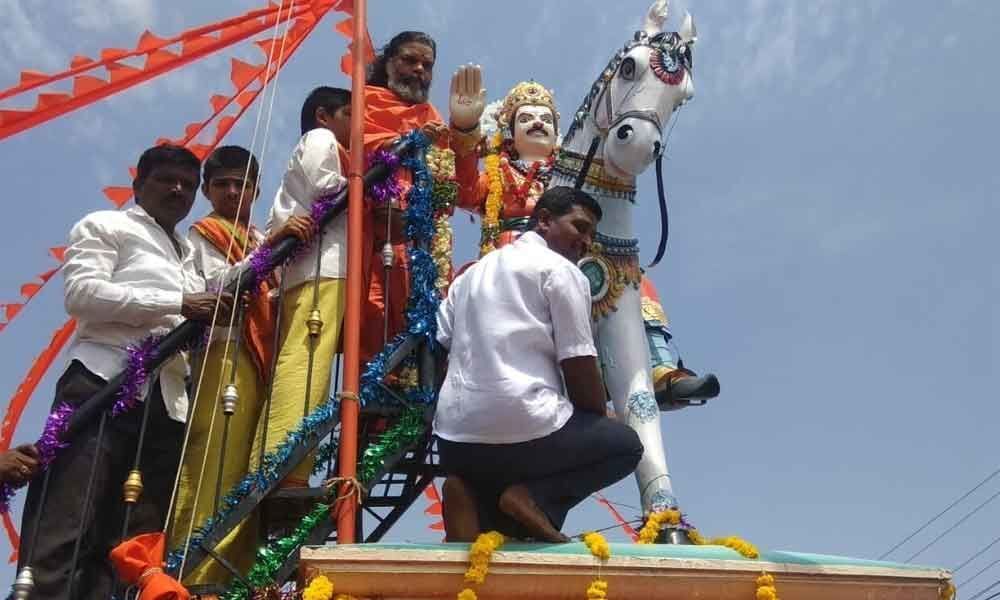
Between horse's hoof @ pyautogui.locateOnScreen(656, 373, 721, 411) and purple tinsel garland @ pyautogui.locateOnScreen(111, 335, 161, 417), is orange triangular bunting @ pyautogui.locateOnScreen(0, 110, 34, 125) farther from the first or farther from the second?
horse's hoof @ pyautogui.locateOnScreen(656, 373, 721, 411)

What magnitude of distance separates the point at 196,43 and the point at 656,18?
2380 millimetres

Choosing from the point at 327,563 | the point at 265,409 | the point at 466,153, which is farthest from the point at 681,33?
the point at 327,563

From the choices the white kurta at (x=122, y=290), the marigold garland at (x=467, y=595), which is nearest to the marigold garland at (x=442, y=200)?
the white kurta at (x=122, y=290)

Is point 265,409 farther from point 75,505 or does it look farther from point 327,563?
point 327,563

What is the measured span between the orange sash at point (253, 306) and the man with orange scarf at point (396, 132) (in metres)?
0.43

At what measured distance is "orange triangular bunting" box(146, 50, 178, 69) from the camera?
4.82 m

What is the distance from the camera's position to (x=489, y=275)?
3141mm

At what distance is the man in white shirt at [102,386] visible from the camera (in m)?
3.55

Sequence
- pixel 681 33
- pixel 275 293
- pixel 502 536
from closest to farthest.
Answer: pixel 502 536
pixel 275 293
pixel 681 33

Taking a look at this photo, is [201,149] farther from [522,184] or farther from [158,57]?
[522,184]

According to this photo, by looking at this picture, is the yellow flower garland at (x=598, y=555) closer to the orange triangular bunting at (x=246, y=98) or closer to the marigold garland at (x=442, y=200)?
the marigold garland at (x=442, y=200)

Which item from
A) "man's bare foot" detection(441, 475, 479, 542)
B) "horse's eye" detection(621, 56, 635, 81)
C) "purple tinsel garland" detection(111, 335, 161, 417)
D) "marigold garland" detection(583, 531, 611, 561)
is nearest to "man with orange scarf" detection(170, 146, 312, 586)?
"purple tinsel garland" detection(111, 335, 161, 417)

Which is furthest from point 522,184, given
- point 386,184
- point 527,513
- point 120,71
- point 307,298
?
point 527,513

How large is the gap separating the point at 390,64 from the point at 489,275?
7.31ft
